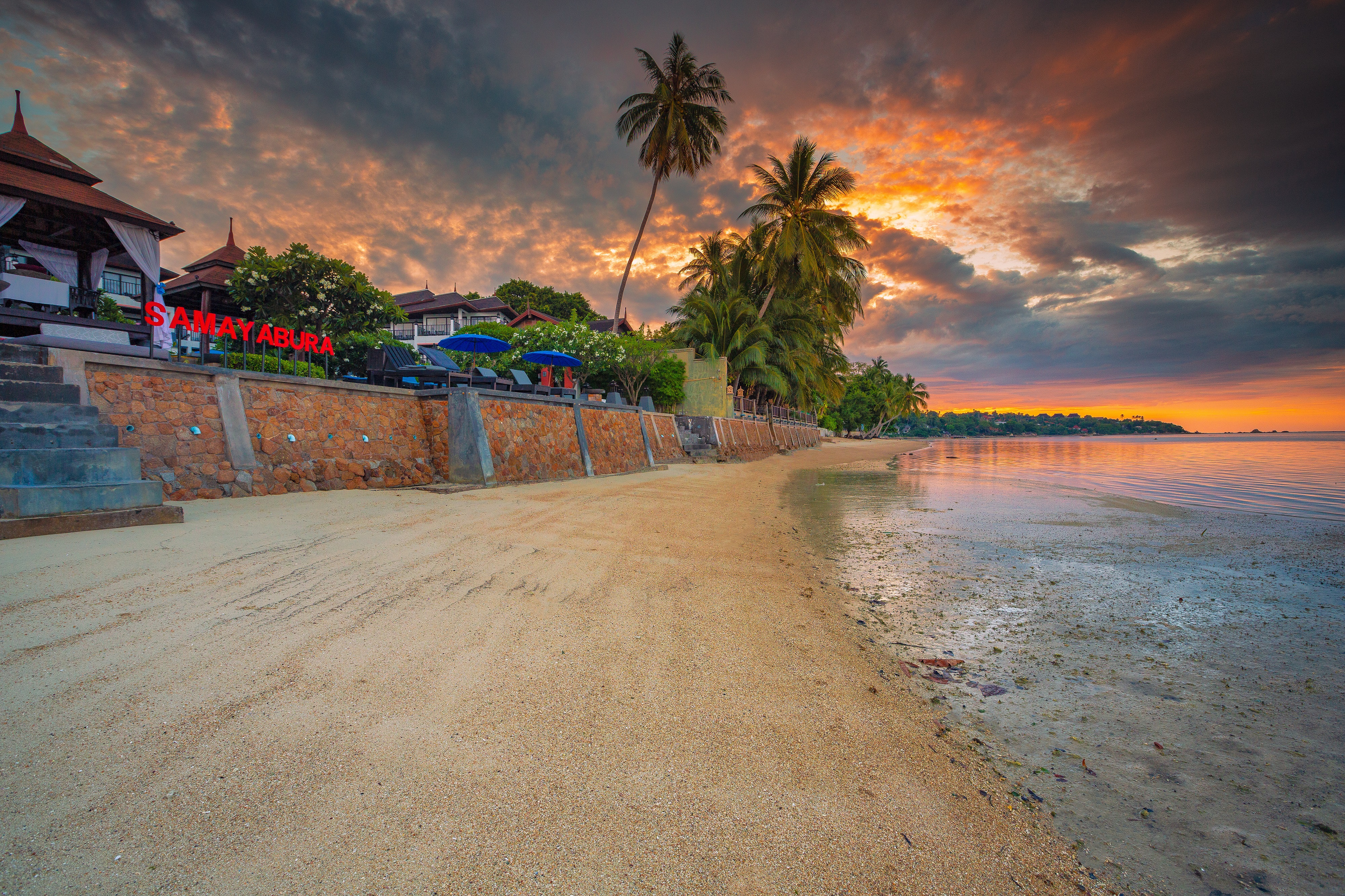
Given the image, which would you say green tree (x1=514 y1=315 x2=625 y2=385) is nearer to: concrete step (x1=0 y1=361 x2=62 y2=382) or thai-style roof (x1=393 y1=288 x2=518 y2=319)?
concrete step (x1=0 y1=361 x2=62 y2=382)

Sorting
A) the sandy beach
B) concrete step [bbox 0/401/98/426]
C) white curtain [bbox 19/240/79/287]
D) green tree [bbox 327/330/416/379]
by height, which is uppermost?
white curtain [bbox 19/240/79/287]

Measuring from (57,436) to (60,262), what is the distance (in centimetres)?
1084

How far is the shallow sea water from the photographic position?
2.02 m

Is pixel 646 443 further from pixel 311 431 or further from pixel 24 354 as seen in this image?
pixel 24 354

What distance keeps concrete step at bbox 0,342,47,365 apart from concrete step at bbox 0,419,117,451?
69 cm

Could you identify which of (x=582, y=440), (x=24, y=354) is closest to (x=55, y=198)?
(x=24, y=354)

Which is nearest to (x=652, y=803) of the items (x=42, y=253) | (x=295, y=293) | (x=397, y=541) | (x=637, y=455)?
(x=397, y=541)

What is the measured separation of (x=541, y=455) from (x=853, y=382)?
226ft

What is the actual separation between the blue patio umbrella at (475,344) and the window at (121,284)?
72.5 ft

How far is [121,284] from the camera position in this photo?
24.7 metres

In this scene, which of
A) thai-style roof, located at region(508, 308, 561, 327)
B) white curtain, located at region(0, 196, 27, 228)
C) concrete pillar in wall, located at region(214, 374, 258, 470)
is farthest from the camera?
thai-style roof, located at region(508, 308, 561, 327)

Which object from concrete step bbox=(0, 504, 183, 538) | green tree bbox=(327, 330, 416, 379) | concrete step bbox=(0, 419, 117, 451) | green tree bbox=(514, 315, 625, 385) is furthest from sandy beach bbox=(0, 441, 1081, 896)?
green tree bbox=(514, 315, 625, 385)

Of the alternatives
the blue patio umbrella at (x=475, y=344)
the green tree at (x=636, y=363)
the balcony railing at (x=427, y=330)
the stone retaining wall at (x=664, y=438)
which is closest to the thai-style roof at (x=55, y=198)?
the blue patio umbrella at (x=475, y=344)

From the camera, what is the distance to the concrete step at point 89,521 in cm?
448
